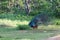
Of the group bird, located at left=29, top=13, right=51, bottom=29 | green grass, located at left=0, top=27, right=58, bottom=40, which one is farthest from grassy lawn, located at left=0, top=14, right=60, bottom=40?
bird, located at left=29, top=13, right=51, bottom=29

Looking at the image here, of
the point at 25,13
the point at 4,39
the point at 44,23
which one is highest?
the point at 4,39

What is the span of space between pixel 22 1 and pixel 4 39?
21.4 metres

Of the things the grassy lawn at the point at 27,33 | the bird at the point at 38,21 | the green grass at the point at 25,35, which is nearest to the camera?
the green grass at the point at 25,35

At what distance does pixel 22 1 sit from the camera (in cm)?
3175

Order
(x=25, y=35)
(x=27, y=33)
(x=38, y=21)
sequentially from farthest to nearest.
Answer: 1. (x=38, y=21)
2. (x=27, y=33)
3. (x=25, y=35)

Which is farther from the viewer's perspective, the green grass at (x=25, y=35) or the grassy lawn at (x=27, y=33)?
the grassy lawn at (x=27, y=33)

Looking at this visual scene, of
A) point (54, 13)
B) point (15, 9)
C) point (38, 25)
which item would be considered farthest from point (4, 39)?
point (15, 9)

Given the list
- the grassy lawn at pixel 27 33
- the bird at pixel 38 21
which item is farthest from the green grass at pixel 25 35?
the bird at pixel 38 21

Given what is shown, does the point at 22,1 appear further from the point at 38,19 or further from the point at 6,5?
the point at 38,19

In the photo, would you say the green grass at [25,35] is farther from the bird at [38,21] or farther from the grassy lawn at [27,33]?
the bird at [38,21]

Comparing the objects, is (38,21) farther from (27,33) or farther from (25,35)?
(25,35)

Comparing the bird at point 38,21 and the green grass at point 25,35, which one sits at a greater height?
the green grass at point 25,35

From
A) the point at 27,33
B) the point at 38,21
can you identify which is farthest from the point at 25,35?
the point at 38,21

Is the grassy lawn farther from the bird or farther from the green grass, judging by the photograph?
the bird
